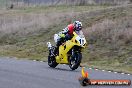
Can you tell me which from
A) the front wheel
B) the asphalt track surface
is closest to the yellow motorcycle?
the front wheel

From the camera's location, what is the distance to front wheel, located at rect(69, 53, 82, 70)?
20.0 meters

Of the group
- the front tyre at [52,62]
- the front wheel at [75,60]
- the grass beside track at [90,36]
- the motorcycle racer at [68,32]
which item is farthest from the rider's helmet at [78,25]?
the grass beside track at [90,36]

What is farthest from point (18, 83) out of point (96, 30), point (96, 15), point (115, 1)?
point (115, 1)

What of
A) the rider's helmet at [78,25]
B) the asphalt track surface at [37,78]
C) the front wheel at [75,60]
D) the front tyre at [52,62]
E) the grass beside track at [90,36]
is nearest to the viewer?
the asphalt track surface at [37,78]

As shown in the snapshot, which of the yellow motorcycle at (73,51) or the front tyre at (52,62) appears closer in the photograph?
the yellow motorcycle at (73,51)

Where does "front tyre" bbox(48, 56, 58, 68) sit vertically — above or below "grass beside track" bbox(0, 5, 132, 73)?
above

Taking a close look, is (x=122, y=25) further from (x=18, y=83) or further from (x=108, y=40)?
(x=18, y=83)

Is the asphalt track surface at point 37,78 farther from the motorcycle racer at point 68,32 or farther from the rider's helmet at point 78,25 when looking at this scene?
the rider's helmet at point 78,25

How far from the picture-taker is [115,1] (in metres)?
55.2

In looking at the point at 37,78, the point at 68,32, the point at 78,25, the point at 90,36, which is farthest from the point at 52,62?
the point at 90,36

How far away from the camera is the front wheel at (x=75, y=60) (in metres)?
20.0

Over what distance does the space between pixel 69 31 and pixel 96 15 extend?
19.8 meters

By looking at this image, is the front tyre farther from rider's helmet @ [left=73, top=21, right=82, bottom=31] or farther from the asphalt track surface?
rider's helmet @ [left=73, top=21, right=82, bottom=31]

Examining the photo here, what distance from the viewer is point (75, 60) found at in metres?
20.3
